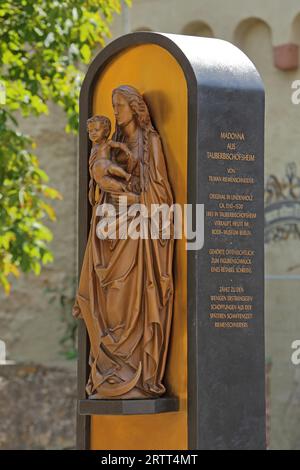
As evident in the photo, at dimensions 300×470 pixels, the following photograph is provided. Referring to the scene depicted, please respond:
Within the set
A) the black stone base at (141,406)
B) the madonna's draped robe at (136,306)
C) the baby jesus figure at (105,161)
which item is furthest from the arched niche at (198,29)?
the black stone base at (141,406)

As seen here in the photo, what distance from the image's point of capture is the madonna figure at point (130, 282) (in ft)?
31.5

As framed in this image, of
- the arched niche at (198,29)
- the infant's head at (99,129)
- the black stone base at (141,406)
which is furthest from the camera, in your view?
the arched niche at (198,29)

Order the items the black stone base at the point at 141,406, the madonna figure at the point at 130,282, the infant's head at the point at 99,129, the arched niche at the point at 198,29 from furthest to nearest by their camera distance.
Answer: the arched niche at the point at 198,29 → the infant's head at the point at 99,129 → the madonna figure at the point at 130,282 → the black stone base at the point at 141,406

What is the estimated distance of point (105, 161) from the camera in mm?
9836

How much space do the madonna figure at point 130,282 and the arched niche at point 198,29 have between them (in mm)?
7355

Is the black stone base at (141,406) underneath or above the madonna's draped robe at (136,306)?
underneath

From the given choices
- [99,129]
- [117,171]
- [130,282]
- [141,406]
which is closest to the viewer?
[141,406]

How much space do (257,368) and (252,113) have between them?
4.74ft

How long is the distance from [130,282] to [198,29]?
7.92 meters

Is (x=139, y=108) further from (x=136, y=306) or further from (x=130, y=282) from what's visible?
(x=136, y=306)

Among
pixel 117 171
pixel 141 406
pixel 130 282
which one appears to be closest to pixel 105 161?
pixel 117 171

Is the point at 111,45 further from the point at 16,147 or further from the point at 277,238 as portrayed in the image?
the point at 277,238

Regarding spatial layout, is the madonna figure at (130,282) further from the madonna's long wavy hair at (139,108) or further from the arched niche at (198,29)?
the arched niche at (198,29)

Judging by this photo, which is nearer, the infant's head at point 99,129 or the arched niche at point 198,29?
the infant's head at point 99,129
